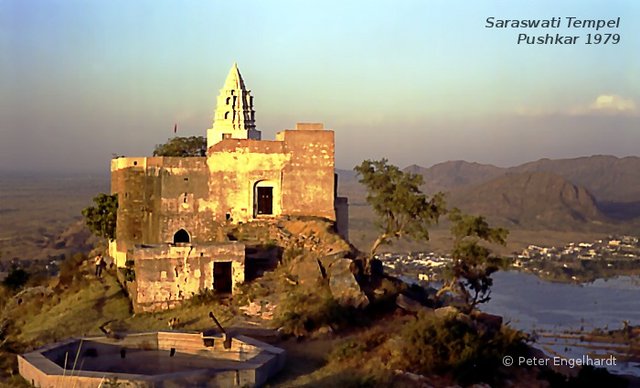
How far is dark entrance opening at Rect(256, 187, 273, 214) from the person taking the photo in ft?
81.1

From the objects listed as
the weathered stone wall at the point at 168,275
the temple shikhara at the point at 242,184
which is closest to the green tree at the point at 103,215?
the temple shikhara at the point at 242,184

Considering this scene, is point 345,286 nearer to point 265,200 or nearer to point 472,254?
point 472,254

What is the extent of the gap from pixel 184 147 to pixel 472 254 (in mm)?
14673

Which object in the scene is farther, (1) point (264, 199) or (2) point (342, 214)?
(2) point (342, 214)

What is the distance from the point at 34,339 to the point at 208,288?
14.8 feet

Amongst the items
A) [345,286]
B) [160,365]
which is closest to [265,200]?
[345,286]

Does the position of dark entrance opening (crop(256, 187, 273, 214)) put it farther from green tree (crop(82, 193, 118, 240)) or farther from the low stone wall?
the low stone wall

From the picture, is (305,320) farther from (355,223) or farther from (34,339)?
(355,223)

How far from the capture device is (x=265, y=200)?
24781mm

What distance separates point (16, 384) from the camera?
13070mm

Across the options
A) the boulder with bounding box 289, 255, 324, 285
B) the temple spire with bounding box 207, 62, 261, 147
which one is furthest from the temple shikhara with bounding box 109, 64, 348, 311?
the temple spire with bounding box 207, 62, 261, 147

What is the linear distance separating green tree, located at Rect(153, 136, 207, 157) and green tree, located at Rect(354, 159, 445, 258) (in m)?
11.0

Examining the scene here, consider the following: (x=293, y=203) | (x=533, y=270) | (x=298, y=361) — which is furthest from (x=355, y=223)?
(x=298, y=361)

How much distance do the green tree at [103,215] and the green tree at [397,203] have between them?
378 inches
